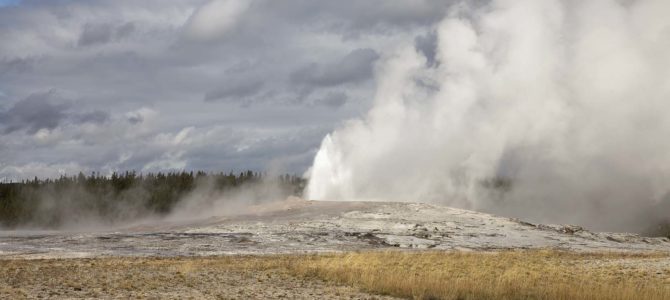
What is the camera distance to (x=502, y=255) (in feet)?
137

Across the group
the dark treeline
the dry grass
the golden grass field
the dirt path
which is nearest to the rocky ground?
the golden grass field

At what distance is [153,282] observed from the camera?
26859mm

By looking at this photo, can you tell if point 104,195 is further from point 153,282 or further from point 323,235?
point 153,282

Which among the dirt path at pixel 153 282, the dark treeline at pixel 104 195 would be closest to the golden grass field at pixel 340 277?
the dirt path at pixel 153 282

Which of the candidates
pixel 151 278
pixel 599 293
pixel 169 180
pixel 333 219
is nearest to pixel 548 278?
pixel 599 293

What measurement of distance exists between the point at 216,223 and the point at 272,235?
26.6 ft

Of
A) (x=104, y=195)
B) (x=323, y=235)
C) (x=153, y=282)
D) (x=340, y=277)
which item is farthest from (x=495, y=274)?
(x=104, y=195)

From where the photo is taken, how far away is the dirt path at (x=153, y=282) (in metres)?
24.1

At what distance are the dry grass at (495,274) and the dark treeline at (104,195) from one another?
6545 centimetres

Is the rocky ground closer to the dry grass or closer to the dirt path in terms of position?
the dirt path

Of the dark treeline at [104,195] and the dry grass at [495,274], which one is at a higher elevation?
the dark treeline at [104,195]

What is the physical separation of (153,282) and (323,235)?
25.6m

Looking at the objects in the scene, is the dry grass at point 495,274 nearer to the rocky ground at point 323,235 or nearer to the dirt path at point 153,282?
the dirt path at point 153,282

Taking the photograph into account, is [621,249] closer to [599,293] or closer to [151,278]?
[599,293]
